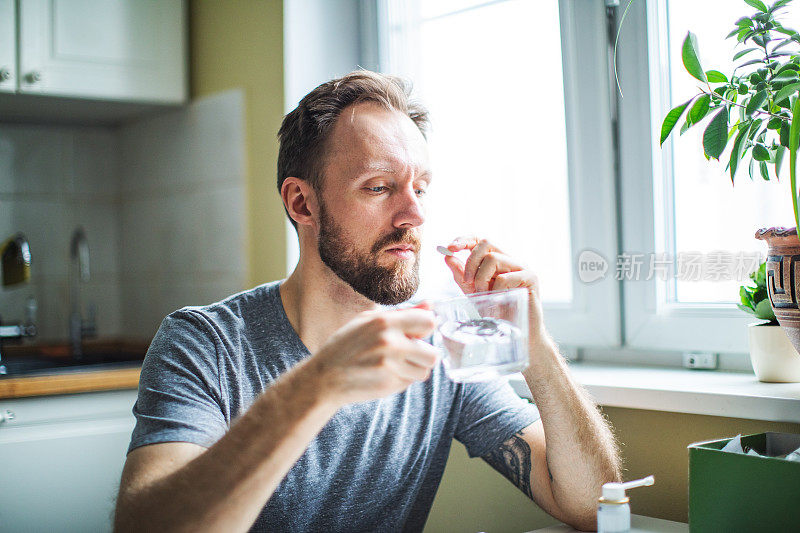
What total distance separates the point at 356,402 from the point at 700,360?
0.81 m

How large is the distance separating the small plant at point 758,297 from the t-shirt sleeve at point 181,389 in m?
0.89

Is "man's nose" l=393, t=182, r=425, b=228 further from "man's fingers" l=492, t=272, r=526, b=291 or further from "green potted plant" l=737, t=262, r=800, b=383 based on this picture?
"green potted plant" l=737, t=262, r=800, b=383

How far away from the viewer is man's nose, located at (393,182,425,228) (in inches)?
50.3

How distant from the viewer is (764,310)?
4.20 feet

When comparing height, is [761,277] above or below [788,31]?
below

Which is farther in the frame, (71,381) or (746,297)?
(71,381)

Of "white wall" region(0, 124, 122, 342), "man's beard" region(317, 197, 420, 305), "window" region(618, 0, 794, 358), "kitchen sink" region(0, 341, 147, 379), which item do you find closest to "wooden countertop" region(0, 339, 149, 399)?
"kitchen sink" region(0, 341, 147, 379)

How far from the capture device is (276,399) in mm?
875

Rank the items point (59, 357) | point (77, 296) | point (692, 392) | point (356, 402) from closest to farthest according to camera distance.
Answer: point (356, 402), point (692, 392), point (59, 357), point (77, 296)

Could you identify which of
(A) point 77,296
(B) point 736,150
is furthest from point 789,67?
(A) point 77,296

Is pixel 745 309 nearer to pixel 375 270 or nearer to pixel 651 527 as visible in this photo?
pixel 651 527

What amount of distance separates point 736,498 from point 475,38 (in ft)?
4.41

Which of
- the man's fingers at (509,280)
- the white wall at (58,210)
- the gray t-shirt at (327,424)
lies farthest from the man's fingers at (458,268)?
the white wall at (58,210)

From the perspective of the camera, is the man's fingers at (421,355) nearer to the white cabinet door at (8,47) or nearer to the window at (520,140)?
the window at (520,140)
